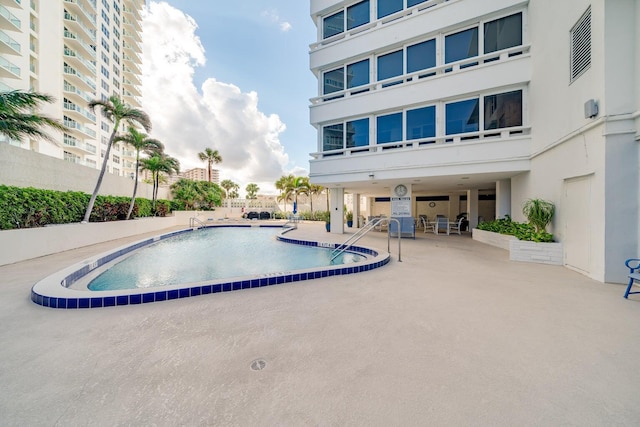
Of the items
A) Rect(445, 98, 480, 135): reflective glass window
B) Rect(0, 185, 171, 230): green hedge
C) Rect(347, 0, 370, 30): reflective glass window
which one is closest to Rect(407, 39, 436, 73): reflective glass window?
Rect(445, 98, 480, 135): reflective glass window

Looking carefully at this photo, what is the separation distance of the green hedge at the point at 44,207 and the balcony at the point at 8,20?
20.8 meters

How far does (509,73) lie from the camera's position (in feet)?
28.6

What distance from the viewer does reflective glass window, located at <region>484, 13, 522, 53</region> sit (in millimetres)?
8812

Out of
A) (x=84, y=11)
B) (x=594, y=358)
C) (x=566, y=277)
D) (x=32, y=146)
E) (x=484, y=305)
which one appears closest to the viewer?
(x=594, y=358)

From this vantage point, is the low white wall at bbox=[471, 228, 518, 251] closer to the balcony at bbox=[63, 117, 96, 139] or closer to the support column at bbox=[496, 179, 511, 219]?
the support column at bbox=[496, 179, 511, 219]

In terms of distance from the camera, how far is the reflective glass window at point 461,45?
955 centimetres

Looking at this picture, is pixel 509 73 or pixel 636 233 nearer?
pixel 636 233

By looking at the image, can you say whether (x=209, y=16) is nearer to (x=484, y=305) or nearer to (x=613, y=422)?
(x=484, y=305)

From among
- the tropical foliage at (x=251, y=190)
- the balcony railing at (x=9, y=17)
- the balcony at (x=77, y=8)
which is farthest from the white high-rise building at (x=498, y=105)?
the tropical foliage at (x=251, y=190)

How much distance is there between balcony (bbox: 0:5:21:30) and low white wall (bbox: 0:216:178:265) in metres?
22.0

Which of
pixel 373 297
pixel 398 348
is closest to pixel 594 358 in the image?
pixel 398 348

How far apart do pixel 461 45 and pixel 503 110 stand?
10.3ft

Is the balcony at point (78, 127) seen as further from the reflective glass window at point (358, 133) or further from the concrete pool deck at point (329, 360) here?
the concrete pool deck at point (329, 360)

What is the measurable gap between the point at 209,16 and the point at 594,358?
18.9 m
